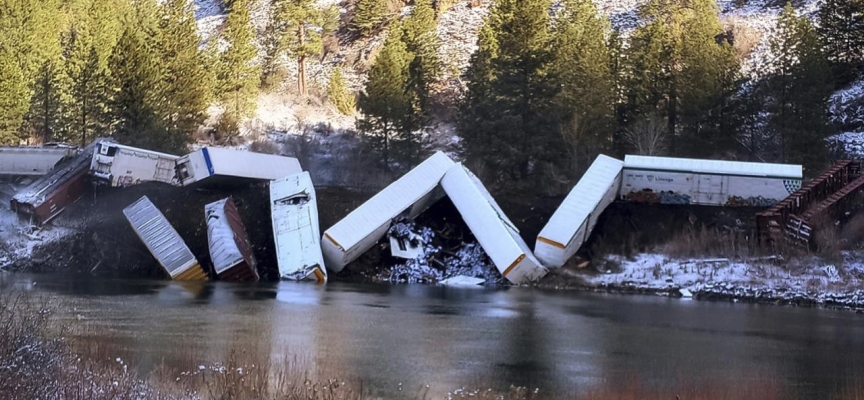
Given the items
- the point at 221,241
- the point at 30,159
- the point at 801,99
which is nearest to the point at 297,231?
the point at 221,241

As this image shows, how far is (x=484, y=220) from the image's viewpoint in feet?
119

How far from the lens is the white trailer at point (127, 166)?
1559 inches

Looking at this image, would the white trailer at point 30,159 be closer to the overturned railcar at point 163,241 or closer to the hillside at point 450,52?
the overturned railcar at point 163,241

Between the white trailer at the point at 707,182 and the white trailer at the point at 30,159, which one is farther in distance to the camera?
the white trailer at the point at 30,159

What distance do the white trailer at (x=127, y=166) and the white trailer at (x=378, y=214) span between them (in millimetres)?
8763

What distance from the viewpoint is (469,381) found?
16.3m

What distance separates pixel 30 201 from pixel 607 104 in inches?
1083

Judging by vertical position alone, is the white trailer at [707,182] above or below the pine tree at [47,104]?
below

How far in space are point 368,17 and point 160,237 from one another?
4674cm

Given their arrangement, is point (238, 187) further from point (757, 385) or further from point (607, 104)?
point (757, 385)

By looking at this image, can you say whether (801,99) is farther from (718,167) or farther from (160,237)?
(160,237)

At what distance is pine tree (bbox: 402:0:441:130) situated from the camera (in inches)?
2060

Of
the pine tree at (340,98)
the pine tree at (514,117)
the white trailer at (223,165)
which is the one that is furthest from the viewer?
the pine tree at (340,98)

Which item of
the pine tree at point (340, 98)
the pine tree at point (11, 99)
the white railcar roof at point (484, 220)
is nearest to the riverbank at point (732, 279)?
the white railcar roof at point (484, 220)
